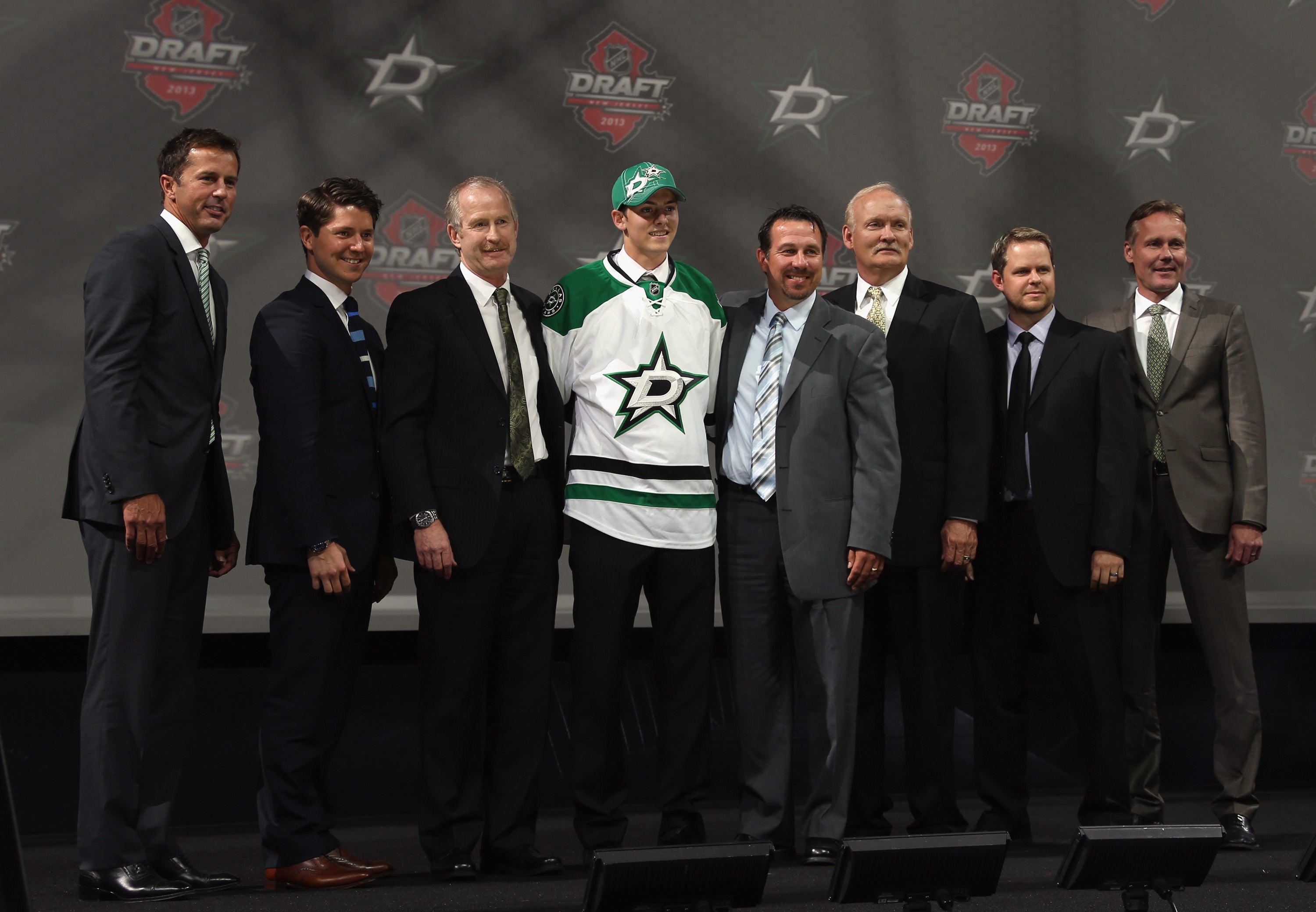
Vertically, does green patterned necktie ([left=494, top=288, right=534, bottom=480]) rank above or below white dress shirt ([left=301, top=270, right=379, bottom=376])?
below

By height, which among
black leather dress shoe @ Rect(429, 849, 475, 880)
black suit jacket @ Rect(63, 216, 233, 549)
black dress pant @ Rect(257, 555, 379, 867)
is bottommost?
→ black leather dress shoe @ Rect(429, 849, 475, 880)

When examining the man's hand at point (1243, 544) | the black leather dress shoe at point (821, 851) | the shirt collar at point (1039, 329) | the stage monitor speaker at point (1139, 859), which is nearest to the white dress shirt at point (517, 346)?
the black leather dress shoe at point (821, 851)

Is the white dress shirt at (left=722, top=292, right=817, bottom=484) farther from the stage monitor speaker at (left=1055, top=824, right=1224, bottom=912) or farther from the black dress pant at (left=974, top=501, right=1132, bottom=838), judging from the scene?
the stage monitor speaker at (left=1055, top=824, right=1224, bottom=912)

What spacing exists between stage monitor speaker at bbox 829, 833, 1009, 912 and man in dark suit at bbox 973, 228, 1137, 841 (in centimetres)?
129

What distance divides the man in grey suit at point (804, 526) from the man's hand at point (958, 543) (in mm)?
223

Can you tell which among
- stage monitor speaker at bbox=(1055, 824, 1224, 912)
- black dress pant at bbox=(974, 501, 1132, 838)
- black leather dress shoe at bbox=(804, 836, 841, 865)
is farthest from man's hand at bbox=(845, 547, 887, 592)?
stage monitor speaker at bbox=(1055, 824, 1224, 912)

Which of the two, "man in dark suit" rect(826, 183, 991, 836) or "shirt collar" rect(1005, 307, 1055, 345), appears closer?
"man in dark suit" rect(826, 183, 991, 836)

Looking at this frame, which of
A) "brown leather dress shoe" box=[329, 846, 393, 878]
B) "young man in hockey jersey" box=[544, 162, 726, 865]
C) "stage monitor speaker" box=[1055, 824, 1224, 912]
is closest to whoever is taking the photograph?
"stage monitor speaker" box=[1055, 824, 1224, 912]

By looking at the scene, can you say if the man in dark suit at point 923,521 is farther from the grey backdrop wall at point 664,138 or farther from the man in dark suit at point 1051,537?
the grey backdrop wall at point 664,138

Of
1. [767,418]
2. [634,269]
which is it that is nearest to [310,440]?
[634,269]

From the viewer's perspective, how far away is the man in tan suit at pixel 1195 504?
3.33 meters

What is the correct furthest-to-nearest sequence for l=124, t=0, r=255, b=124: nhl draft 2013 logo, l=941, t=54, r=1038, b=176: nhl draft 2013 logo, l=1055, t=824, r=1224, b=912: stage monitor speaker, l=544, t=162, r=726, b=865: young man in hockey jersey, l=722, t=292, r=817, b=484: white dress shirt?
l=941, t=54, r=1038, b=176: nhl draft 2013 logo, l=124, t=0, r=255, b=124: nhl draft 2013 logo, l=722, t=292, r=817, b=484: white dress shirt, l=544, t=162, r=726, b=865: young man in hockey jersey, l=1055, t=824, r=1224, b=912: stage monitor speaker

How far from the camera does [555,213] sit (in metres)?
3.90

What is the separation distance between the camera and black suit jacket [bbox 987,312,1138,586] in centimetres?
306
